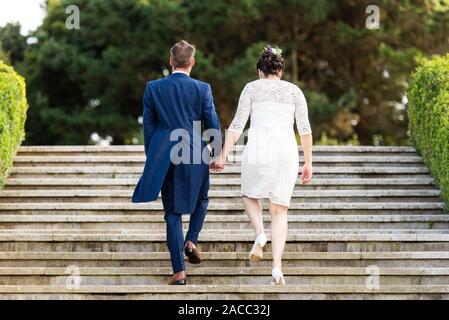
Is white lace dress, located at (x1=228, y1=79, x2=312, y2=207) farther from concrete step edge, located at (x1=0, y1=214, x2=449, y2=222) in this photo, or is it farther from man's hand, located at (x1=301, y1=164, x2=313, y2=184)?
concrete step edge, located at (x1=0, y1=214, x2=449, y2=222)

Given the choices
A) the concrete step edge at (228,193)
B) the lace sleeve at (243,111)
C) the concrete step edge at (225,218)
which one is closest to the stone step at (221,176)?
the concrete step edge at (228,193)

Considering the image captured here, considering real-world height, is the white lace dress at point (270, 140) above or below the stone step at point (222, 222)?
above

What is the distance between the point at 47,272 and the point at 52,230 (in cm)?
125

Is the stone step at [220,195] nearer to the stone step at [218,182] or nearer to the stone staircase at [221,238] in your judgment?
the stone staircase at [221,238]

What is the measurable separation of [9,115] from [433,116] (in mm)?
4011

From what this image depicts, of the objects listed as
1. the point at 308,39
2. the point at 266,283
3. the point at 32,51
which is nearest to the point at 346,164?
the point at 266,283

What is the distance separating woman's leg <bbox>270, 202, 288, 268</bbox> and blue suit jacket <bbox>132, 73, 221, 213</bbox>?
22.5 inches

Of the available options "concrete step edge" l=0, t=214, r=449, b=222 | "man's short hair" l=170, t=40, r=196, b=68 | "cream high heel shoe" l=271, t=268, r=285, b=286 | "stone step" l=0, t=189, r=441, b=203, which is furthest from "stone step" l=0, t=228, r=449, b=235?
"man's short hair" l=170, t=40, r=196, b=68

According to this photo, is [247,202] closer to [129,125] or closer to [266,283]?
[266,283]

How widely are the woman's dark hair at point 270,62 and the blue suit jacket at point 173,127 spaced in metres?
0.44

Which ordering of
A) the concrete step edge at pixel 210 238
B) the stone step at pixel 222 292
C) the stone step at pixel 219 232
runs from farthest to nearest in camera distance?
the stone step at pixel 219 232 → the concrete step edge at pixel 210 238 → the stone step at pixel 222 292

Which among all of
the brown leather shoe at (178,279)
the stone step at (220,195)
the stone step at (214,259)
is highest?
the stone step at (220,195)

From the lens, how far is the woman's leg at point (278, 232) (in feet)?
22.1

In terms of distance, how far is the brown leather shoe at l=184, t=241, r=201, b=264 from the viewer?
6.96 meters
